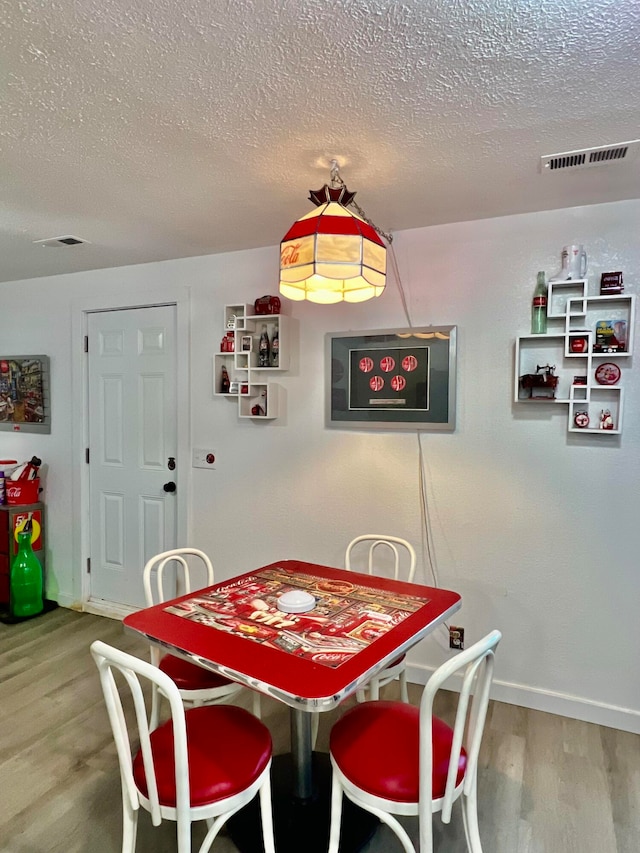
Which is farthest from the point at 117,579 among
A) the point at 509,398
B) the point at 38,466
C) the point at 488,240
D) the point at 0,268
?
the point at 488,240

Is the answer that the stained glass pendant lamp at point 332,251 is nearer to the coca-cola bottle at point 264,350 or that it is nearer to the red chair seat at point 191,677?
the coca-cola bottle at point 264,350

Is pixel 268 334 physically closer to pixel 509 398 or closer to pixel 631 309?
pixel 509 398

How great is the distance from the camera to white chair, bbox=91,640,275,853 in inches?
50.4

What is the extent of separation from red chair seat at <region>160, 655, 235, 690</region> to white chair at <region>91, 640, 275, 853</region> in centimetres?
25

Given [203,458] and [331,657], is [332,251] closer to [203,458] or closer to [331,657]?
[331,657]

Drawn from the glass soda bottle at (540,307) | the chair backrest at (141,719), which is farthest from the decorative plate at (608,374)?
the chair backrest at (141,719)

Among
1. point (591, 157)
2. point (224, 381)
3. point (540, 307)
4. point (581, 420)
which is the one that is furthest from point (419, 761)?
point (224, 381)

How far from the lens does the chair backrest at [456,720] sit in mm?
1249

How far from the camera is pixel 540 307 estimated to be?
2398mm

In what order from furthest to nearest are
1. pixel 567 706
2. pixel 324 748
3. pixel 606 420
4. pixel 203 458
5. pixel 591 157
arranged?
1. pixel 203 458
2. pixel 567 706
3. pixel 606 420
4. pixel 324 748
5. pixel 591 157

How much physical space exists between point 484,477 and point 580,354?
2.38 feet

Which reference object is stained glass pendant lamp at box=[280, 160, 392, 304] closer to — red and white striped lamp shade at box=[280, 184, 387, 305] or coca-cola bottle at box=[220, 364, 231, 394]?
red and white striped lamp shade at box=[280, 184, 387, 305]

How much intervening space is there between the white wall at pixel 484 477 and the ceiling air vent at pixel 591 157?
18.9 inches

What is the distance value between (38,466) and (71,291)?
4.28 ft
